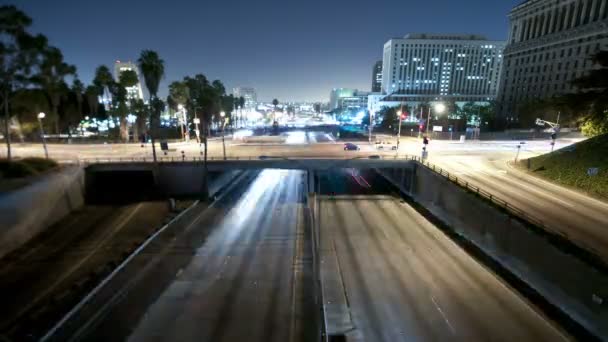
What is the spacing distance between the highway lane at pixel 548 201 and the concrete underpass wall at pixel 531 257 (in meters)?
2.13

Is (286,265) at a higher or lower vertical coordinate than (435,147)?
lower

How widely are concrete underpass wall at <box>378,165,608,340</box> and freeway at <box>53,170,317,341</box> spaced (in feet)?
48.8

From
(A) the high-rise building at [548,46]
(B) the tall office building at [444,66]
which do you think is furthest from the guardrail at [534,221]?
(B) the tall office building at [444,66]

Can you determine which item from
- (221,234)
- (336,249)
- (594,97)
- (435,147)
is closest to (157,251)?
(221,234)

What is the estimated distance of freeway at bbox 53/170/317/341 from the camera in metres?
16.4

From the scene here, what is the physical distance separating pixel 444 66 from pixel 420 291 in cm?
20462

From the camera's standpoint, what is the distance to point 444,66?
191000 millimetres

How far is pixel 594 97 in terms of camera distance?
98.0 feet

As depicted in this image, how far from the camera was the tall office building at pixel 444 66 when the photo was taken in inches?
7426

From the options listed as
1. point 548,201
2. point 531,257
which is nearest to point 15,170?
point 531,257

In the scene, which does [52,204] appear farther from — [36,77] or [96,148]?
[96,148]

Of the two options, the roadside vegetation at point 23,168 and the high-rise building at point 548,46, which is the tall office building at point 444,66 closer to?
the high-rise building at point 548,46

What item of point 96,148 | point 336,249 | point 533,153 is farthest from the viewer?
point 96,148

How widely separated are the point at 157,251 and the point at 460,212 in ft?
95.3
